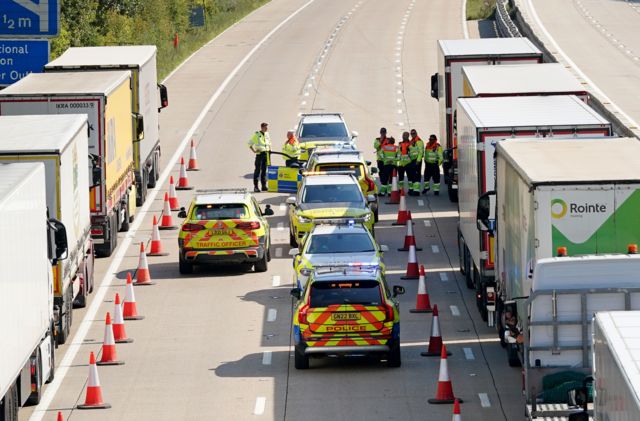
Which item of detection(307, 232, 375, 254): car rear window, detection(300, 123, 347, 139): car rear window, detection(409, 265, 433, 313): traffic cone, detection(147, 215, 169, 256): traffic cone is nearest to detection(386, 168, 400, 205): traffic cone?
detection(300, 123, 347, 139): car rear window

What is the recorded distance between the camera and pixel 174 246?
34.4 meters

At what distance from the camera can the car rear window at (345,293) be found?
23172 mm

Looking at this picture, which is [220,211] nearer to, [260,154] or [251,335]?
[251,335]

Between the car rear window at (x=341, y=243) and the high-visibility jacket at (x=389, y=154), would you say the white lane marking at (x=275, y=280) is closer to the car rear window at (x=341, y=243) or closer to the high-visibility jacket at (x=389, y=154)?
the car rear window at (x=341, y=243)

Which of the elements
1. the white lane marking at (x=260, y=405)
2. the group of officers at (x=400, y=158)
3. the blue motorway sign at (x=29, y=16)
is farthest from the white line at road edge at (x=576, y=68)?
the white lane marking at (x=260, y=405)

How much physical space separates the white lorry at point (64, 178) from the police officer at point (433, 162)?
42.2 ft

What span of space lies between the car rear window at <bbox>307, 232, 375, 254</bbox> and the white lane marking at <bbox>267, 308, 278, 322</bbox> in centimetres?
117

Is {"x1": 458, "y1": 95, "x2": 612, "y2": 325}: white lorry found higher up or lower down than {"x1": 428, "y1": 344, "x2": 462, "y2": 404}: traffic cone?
higher up

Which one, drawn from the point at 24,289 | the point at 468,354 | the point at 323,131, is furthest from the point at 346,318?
the point at 323,131

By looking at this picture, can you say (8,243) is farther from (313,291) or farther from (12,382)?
(313,291)

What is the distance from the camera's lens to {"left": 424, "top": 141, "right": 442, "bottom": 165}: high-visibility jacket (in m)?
39.9

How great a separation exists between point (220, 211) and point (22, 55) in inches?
208

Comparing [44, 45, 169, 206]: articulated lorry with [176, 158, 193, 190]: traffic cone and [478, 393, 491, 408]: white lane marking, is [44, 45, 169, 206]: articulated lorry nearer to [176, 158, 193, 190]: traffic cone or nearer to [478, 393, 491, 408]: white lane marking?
[176, 158, 193, 190]: traffic cone

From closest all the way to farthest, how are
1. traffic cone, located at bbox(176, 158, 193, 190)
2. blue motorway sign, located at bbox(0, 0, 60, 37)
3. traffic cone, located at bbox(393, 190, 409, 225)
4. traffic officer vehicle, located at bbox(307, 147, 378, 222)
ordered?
blue motorway sign, located at bbox(0, 0, 60, 37), traffic officer vehicle, located at bbox(307, 147, 378, 222), traffic cone, located at bbox(393, 190, 409, 225), traffic cone, located at bbox(176, 158, 193, 190)
